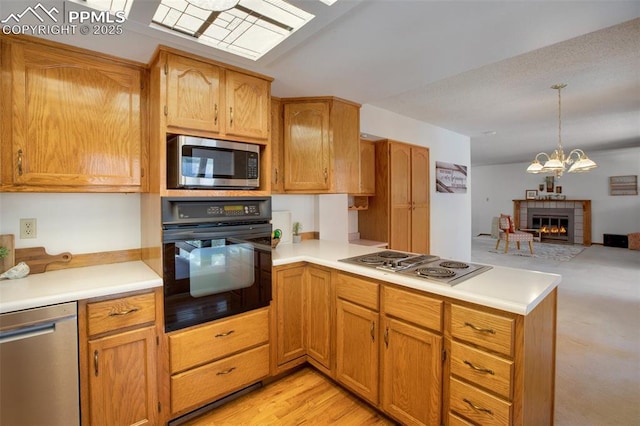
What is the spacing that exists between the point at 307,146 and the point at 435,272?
1.50 metres

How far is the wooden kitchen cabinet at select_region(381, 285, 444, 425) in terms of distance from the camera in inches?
60.8

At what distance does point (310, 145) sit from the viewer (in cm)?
264

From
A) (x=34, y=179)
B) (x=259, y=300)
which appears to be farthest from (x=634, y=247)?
(x=34, y=179)

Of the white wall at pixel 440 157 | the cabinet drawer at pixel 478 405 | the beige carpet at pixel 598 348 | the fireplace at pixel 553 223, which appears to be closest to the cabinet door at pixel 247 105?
the white wall at pixel 440 157

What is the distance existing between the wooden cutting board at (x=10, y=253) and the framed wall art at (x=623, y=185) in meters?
11.4

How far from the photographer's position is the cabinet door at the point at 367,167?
3.68 metres

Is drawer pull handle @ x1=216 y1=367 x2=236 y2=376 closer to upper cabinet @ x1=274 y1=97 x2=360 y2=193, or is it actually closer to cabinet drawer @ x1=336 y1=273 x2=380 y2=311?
cabinet drawer @ x1=336 y1=273 x2=380 y2=311

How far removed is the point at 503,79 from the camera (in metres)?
2.93

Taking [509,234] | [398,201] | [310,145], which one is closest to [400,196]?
[398,201]

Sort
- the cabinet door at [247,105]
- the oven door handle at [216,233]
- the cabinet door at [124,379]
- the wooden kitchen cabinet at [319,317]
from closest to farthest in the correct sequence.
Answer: the cabinet door at [124,379] → the oven door handle at [216,233] → the cabinet door at [247,105] → the wooden kitchen cabinet at [319,317]

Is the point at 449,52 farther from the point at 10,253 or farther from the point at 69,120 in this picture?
the point at 10,253

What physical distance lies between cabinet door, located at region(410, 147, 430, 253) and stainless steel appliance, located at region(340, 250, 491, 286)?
1.87 metres

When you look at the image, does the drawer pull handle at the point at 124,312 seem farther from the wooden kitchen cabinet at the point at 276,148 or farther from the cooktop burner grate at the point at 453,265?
the cooktop burner grate at the point at 453,265

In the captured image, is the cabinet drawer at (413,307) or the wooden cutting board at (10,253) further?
the wooden cutting board at (10,253)
